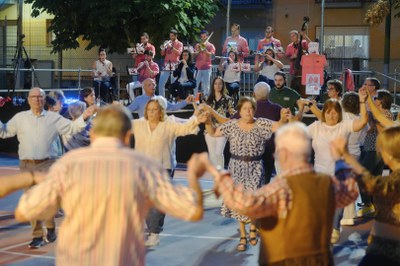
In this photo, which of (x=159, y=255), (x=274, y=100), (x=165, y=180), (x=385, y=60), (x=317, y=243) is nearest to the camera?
(x=165, y=180)

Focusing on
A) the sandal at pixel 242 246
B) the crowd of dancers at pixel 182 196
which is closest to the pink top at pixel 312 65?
the sandal at pixel 242 246

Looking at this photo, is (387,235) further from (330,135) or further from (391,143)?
(330,135)

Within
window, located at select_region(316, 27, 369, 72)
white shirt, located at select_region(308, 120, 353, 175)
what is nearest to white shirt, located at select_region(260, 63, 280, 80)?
white shirt, located at select_region(308, 120, 353, 175)

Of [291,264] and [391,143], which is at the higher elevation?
[391,143]

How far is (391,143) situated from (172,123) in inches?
166

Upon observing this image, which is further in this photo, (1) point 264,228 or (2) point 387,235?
(2) point 387,235

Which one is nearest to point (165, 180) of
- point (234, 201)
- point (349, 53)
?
point (234, 201)

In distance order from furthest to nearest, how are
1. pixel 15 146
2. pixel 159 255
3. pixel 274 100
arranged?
pixel 15 146 < pixel 274 100 < pixel 159 255

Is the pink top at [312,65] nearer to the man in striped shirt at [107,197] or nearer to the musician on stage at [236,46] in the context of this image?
the musician on stage at [236,46]

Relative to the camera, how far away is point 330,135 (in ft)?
30.5

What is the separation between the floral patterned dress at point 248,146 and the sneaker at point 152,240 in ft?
3.56

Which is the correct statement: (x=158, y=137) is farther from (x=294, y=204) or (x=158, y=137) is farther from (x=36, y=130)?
(x=294, y=204)

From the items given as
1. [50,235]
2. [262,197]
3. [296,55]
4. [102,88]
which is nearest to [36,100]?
[50,235]

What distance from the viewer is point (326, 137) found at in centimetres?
932
